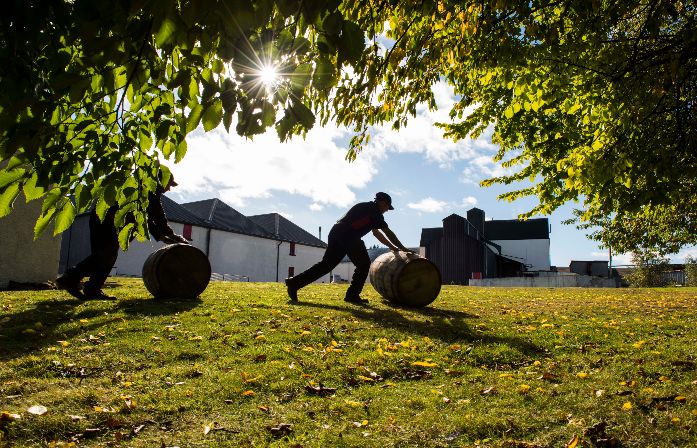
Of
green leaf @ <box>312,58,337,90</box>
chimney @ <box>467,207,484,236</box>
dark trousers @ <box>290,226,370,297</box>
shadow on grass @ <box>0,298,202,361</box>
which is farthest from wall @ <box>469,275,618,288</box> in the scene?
green leaf @ <box>312,58,337,90</box>

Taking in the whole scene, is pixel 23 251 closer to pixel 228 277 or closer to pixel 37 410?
pixel 37 410

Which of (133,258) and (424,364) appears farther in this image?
(133,258)

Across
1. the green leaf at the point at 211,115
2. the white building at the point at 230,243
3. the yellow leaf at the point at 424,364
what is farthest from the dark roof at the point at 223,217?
the green leaf at the point at 211,115

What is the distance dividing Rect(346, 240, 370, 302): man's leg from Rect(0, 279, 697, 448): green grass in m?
2.36

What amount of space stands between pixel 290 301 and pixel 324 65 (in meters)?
6.55

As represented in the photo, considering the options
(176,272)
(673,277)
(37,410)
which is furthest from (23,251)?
(673,277)

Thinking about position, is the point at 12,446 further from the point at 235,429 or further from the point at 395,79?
the point at 395,79

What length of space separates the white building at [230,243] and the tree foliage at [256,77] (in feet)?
98.5

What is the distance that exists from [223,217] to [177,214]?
585cm

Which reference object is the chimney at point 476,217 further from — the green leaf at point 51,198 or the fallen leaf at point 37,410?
the green leaf at point 51,198

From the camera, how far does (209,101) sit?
6.97 ft

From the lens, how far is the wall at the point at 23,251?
1019 centimetres

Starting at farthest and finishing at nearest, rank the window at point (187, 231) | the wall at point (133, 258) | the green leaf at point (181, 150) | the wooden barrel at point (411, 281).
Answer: the window at point (187, 231), the wall at point (133, 258), the wooden barrel at point (411, 281), the green leaf at point (181, 150)

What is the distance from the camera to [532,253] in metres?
56.2
